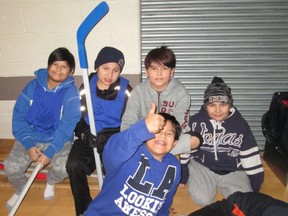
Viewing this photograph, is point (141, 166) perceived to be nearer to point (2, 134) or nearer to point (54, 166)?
point (54, 166)

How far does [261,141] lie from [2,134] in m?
3.27

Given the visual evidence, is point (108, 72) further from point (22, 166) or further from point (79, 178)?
point (22, 166)

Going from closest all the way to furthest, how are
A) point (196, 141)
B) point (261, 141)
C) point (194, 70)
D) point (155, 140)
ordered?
point (155, 140) → point (196, 141) → point (194, 70) → point (261, 141)

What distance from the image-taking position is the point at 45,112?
93.7 inches

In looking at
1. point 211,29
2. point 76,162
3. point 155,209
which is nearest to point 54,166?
point 76,162

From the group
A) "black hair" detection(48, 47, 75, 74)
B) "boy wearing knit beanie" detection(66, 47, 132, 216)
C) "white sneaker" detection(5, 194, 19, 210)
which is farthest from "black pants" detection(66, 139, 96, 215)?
"black hair" detection(48, 47, 75, 74)

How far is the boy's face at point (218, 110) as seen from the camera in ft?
7.32

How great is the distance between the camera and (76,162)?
6.91 feet

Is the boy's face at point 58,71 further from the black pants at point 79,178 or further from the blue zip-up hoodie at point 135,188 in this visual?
the blue zip-up hoodie at point 135,188

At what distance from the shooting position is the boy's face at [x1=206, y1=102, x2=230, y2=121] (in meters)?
2.23

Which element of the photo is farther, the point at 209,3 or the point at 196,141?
the point at 209,3

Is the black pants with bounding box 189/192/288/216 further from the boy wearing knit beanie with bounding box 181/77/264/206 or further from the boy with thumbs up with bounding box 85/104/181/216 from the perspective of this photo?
the boy wearing knit beanie with bounding box 181/77/264/206

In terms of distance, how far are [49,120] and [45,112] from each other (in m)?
0.09

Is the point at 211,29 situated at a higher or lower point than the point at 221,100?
higher
